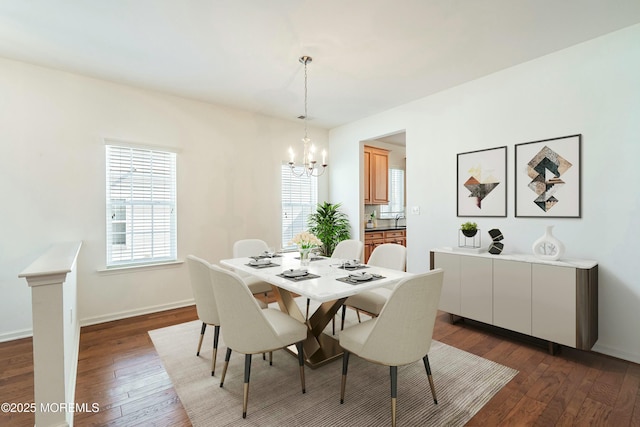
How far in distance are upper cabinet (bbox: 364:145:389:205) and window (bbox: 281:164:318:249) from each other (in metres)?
1.08

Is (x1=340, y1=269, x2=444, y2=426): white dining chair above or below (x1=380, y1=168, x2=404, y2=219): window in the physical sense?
below

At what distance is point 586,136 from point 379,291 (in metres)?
2.43

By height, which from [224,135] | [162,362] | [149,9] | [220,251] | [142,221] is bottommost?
[162,362]

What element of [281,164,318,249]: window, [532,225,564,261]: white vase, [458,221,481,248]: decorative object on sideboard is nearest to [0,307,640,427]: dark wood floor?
[532,225,564,261]: white vase

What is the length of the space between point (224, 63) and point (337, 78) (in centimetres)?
127

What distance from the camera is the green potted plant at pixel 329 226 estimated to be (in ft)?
16.6

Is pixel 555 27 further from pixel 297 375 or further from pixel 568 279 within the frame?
pixel 297 375

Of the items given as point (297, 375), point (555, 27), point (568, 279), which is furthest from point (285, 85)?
point (568, 279)

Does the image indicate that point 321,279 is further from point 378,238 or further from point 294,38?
point 378,238

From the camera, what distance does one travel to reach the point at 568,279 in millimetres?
2510

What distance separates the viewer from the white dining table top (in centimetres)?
190

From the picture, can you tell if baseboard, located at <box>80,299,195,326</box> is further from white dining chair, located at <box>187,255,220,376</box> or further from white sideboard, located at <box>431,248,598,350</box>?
white sideboard, located at <box>431,248,598,350</box>

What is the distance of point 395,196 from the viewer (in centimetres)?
698

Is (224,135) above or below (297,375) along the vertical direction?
above
